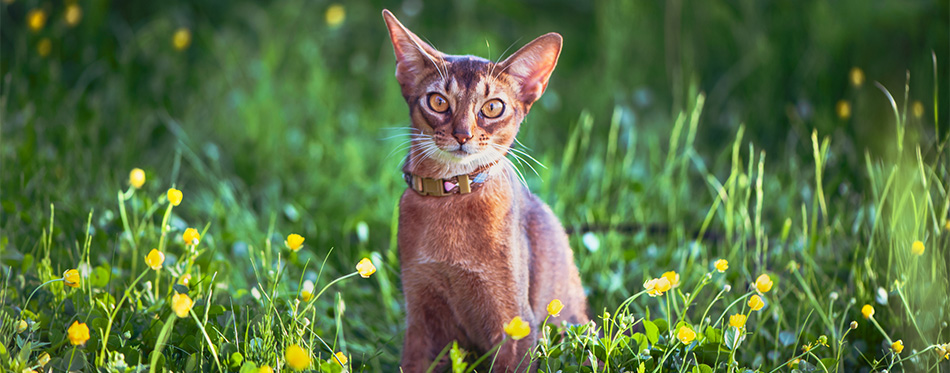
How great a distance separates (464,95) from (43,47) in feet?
9.03

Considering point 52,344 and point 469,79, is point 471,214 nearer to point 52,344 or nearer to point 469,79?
point 469,79

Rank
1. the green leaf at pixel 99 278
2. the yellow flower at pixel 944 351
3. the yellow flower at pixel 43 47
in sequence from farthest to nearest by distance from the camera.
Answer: the yellow flower at pixel 43 47, the green leaf at pixel 99 278, the yellow flower at pixel 944 351

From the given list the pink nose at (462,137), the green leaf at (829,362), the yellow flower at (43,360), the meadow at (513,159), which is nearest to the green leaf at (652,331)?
the meadow at (513,159)

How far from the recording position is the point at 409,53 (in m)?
1.95

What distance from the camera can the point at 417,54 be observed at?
1.95m

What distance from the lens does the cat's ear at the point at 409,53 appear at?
74.0 inches

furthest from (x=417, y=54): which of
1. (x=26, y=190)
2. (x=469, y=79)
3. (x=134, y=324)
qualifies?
(x=26, y=190)

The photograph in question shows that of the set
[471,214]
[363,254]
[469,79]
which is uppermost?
[469,79]

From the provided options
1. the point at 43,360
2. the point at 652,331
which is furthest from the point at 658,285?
the point at 43,360

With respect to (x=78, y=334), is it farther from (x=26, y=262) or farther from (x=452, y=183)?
(x=452, y=183)

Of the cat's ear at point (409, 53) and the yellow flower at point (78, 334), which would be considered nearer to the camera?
the yellow flower at point (78, 334)

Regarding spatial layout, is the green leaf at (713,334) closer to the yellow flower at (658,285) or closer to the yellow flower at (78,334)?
the yellow flower at (658,285)

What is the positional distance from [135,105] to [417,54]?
8.14 feet

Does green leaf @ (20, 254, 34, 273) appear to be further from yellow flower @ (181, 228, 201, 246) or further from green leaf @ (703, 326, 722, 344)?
green leaf @ (703, 326, 722, 344)
